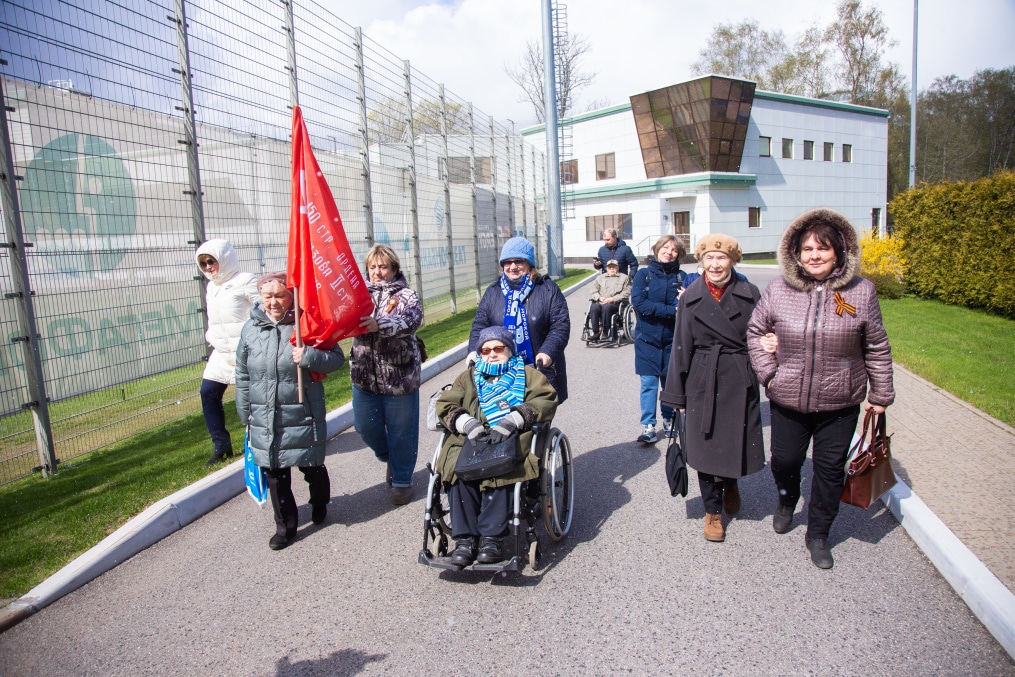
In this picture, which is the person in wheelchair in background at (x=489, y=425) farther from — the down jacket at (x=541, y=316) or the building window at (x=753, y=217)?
the building window at (x=753, y=217)

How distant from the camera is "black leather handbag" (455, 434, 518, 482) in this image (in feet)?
12.1

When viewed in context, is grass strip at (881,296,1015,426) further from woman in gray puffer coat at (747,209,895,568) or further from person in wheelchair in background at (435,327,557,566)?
→ person in wheelchair in background at (435,327,557,566)

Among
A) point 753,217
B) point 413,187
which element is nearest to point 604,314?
point 413,187

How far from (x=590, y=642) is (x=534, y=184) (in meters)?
23.6

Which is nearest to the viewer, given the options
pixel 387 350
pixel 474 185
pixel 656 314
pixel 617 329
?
pixel 387 350

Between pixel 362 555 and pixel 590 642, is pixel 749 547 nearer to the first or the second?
pixel 590 642

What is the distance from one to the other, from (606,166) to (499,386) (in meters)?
40.5

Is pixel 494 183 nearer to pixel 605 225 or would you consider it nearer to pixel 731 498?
pixel 731 498

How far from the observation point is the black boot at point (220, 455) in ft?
18.7

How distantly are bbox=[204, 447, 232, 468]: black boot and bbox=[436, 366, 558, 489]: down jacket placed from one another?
8.58 ft

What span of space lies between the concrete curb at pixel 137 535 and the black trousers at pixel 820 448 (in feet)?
12.5

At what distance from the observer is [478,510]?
381 centimetres

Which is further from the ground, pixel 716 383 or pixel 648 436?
pixel 716 383

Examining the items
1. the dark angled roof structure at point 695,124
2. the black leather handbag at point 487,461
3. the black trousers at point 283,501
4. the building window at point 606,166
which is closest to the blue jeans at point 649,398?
the black leather handbag at point 487,461
